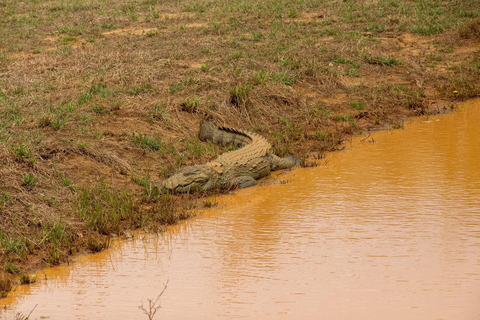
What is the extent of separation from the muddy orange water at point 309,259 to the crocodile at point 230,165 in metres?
0.32

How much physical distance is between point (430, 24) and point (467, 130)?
5.89m

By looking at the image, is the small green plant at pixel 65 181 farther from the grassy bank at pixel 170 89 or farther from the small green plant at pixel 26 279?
the small green plant at pixel 26 279

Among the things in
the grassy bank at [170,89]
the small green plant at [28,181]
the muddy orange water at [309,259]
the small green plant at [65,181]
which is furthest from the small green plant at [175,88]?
the small green plant at [28,181]

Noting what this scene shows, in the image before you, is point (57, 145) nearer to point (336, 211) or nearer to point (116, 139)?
point (116, 139)

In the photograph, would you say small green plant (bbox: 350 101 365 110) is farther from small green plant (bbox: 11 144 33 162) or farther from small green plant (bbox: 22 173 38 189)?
small green plant (bbox: 22 173 38 189)

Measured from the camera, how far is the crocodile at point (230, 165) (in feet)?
25.5

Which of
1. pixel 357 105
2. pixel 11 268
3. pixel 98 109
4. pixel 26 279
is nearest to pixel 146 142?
pixel 98 109

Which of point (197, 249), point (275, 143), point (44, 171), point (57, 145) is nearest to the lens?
point (197, 249)

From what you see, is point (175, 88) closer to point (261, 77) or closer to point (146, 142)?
point (261, 77)

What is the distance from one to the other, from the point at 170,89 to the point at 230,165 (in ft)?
9.38

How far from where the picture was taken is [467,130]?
32.5 feet

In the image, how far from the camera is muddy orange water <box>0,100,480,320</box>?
5.01 m

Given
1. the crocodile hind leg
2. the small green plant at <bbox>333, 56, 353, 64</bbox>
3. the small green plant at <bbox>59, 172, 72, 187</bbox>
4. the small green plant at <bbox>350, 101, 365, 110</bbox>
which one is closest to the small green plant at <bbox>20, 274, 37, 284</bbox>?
the small green plant at <bbox>59, 172, 72, 187</bbox>

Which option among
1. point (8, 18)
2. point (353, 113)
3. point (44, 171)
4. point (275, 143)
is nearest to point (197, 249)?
point (44, 171)
